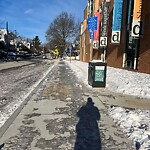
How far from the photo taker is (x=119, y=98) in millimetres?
9039

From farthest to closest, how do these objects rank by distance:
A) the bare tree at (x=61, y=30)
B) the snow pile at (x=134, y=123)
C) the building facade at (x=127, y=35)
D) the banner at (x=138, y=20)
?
the bare tree at (x=61, y=30) < the building facade at (x=127, y=35) < the banner at (x=138, y=20) < the snow pile at (x=134, y=123)

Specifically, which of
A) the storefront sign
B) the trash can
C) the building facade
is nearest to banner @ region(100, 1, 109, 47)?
the building facade

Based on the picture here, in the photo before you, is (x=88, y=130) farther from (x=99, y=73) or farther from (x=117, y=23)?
(x=117, y=23)

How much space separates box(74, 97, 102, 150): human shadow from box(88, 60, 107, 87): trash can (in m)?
4.02

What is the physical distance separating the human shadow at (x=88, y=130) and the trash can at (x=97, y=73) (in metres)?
4.02

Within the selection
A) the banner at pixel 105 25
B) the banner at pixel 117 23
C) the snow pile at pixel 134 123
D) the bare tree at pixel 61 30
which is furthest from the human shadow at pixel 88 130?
the bare tree at pixel 61 30

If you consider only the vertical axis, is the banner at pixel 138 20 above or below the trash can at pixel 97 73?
above

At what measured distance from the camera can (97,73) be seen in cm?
1119

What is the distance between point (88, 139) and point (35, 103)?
11.4 feet

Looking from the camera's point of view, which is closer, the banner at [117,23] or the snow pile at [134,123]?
the snow pile at [134,123]

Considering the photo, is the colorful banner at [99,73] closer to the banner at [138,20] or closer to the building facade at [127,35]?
the building facade at [127,35]

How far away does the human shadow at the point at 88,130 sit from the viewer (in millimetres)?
4285

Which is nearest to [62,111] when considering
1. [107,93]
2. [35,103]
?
[35,103]

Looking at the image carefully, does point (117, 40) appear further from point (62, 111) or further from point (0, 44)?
point (0, 44)
